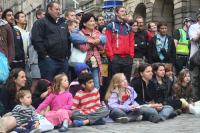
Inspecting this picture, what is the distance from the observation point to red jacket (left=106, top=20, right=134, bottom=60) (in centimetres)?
1024

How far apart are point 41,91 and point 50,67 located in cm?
47

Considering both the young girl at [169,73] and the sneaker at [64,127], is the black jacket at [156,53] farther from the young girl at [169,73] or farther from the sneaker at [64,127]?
the sneaker at [64,127]

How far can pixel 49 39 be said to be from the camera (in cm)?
934

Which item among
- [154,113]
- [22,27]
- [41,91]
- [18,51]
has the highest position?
[22,27]

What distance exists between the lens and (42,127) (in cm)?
809

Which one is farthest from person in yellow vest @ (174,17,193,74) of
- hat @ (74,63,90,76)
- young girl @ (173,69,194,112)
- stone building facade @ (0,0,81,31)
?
stone building facade @ (0,0,81,31)

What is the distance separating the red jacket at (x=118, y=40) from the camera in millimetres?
10242

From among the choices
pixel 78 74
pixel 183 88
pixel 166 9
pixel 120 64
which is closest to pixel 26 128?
pixel 78 74

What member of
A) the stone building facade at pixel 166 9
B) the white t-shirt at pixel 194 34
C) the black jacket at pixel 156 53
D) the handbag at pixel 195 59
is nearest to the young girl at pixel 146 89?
the black jacket at pixel 156 53

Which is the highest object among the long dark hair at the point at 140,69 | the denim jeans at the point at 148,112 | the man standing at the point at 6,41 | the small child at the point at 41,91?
the man standing at the point at 6,41

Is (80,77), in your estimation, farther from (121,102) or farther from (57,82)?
(121,102)

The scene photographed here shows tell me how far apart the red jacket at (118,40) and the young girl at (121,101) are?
808 millimetres

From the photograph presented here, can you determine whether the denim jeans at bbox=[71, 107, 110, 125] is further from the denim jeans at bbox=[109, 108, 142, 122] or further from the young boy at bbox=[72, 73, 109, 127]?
the denim jeans at bbox=[109, 108, 142, 122]

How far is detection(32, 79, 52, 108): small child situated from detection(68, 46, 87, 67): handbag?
0.87 metres
